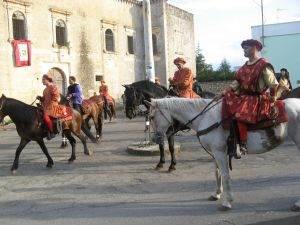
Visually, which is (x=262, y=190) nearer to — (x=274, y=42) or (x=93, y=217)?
(x=93, y=217)

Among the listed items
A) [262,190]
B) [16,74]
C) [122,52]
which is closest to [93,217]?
[262,190]

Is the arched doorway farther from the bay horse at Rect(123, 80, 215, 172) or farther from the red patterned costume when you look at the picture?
the red patterned costume

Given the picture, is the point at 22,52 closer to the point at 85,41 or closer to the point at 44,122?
the point at 85,41

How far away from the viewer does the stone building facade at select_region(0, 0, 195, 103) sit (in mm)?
25875

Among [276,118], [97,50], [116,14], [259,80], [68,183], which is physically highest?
[116,14]

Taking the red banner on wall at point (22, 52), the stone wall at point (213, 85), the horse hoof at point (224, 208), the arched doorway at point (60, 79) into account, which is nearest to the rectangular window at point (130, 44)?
the arched doorway at point (60, 79)

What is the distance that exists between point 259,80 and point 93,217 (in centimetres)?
305

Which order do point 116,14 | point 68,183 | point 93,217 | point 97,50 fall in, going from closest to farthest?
point 93,217
point 68,183
point 97,50
point 116,14

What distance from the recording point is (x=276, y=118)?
6.04 m

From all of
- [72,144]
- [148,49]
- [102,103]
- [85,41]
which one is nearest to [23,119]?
[72,144]

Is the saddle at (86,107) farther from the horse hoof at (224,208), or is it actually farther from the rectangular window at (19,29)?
the rectangular window at (19,29)

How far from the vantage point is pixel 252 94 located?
6145 mm

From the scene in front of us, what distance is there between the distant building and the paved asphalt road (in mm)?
33482

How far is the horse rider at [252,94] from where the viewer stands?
19.6 ft
